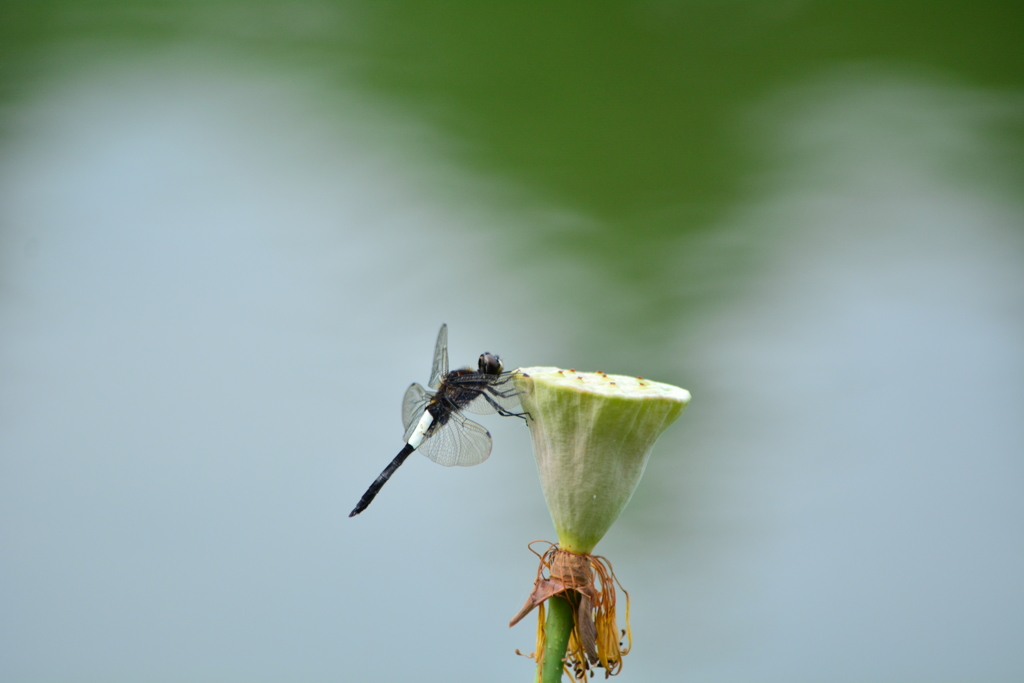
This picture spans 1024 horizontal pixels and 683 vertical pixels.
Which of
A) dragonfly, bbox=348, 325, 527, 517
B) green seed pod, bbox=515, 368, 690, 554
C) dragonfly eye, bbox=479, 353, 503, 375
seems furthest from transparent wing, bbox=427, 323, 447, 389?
green seed pod, bbox=515, 368, 690, 554

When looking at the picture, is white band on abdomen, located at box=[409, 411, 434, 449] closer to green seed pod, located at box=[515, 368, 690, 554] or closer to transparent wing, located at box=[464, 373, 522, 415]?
transparent wing, located at box=[464, 373, 522, 415]

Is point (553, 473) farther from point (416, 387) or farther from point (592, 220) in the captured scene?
point (592, 220)

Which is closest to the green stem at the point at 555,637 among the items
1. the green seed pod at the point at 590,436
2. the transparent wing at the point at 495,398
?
the green seed pod at the point at 590,436

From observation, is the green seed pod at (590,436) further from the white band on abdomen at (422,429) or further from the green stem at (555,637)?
the white band on abdomen at (422,429)

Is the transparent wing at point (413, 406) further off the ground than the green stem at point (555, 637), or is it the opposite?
the transparent wing at point (413, 406)

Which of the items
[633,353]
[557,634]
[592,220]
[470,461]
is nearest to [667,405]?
[557,634]

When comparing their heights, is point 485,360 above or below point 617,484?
above

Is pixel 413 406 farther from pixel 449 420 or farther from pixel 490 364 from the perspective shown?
pixel 490 364
